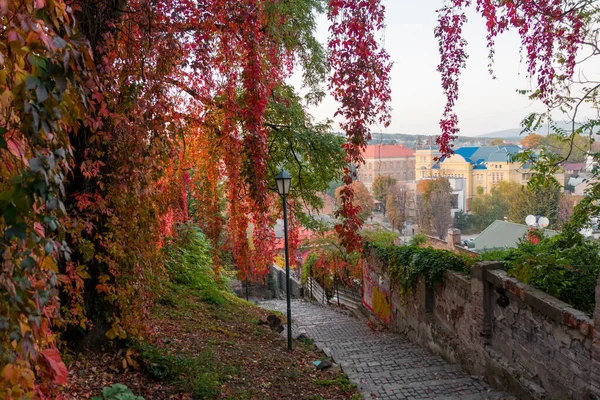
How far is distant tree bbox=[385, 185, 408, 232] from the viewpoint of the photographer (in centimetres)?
4388

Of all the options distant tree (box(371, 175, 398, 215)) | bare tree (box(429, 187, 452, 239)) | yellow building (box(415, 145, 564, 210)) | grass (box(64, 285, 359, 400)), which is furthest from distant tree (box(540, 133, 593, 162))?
yellow building (box(415, 145, 564, 210))

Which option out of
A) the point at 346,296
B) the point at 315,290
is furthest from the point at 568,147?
the point at 315,290

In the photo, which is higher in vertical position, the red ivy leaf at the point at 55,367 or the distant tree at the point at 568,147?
the distant tree at the point at 568,147

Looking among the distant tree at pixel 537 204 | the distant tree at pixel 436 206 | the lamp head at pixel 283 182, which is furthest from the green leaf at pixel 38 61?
the distant tree at pixel 436 206

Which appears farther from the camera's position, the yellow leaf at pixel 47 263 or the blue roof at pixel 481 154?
the blue roof at pixel 481 154

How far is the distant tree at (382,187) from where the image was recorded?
45.1 metres

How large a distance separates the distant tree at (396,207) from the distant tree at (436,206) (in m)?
1.97

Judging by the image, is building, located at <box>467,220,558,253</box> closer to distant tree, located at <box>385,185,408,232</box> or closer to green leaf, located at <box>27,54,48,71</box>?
distant tree, located at <box>385,185,408,232</box>

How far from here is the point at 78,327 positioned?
206 inches

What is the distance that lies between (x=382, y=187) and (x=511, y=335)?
131ft

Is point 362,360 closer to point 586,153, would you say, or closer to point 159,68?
point 586,153

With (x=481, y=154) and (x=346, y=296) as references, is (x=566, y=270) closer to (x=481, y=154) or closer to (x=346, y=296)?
(x=346, y=296)

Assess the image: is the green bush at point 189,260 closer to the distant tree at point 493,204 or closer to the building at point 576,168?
the building at point 576,168

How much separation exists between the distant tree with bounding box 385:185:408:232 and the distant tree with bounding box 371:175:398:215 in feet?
1.42
